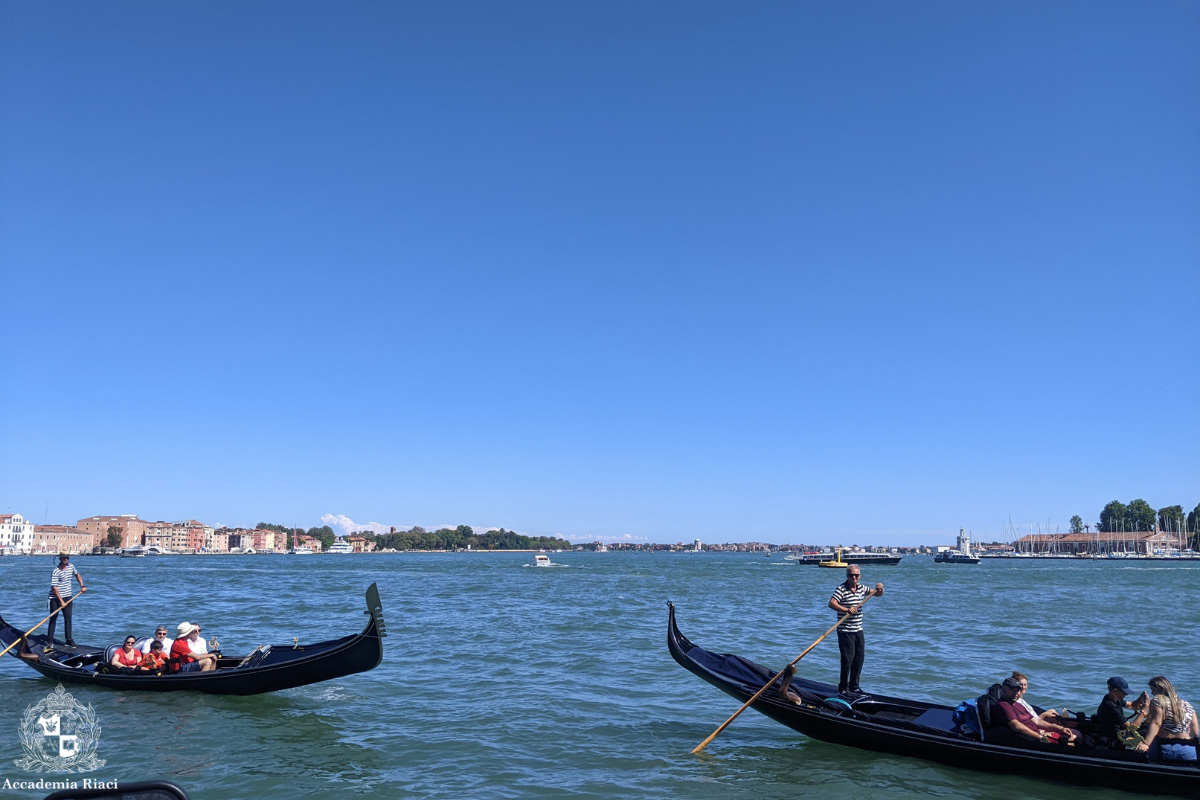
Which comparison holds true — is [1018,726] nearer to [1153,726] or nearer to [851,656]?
[1153,726]

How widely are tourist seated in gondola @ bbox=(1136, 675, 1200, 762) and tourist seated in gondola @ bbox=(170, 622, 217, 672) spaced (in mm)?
8480

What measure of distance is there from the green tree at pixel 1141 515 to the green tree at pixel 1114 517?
91cm

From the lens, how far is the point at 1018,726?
557 cm

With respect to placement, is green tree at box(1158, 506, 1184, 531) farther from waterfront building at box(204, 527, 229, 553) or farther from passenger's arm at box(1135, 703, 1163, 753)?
waterfront building at box(204, 527, 229, 553)

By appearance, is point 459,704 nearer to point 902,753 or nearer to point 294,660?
point 294,660

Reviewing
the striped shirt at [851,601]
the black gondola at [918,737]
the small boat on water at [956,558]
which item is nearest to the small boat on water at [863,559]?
the small boat on water at [956,558]

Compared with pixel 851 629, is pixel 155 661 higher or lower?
lower

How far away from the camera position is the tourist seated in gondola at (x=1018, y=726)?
5.51 meters

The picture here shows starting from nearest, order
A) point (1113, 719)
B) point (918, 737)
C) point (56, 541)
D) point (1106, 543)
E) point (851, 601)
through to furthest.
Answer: point (1113, 719), point (918, 737), point (851, 601), point (1106, 543), point (56, 541)

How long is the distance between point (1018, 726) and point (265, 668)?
691cm

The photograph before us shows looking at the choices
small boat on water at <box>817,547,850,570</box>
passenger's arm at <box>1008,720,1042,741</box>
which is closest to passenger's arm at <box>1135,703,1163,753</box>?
passenger's arm at <box>1008,720,1042,741</box>

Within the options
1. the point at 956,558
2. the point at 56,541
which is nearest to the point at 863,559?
the point at 956,558

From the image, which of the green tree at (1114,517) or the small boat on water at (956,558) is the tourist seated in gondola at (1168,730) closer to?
the small boat on water at (956,558)

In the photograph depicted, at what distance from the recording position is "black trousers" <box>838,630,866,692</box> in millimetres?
6836
